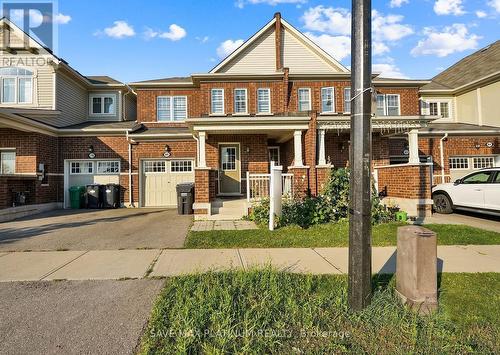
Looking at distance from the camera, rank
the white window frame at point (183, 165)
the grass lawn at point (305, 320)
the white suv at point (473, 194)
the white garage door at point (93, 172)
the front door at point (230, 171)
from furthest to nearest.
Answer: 1. the white window frame at point (183, 165)
2. the white garage door at point (93, 172)
3. the front door at point (230, 171)
4. the white suv at point (473, 194)
5. the grass lawn at point (305, 320)

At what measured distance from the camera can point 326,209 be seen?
9.04 meters

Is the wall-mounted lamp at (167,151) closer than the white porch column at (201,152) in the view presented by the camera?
No

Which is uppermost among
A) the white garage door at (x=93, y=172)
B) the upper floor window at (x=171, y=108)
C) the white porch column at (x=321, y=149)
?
the upper floor window at (x=171, y=108)

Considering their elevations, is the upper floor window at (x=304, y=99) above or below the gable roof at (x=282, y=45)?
below

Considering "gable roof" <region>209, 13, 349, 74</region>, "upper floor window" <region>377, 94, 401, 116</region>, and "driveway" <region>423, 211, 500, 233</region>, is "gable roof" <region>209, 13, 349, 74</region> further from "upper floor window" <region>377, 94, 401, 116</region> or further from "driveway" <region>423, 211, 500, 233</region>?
"driveway" <region>423, 211, 500, 233</region>

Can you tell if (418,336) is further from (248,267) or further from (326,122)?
(326,122)

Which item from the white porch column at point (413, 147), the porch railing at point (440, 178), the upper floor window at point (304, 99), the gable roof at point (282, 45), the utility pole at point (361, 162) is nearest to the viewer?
the utility pole at point (361, 162)

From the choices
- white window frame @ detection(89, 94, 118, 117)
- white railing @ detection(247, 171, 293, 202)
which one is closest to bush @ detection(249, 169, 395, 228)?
white railing @ detection(247, 171, 293, 202)

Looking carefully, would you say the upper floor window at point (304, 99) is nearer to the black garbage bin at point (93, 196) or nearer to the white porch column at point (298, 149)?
the white porch column at point (298, 149)

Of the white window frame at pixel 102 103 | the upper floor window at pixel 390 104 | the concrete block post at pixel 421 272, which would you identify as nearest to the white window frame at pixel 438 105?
the upper floor window at pixel 390 104

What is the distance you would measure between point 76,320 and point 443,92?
2084 cm

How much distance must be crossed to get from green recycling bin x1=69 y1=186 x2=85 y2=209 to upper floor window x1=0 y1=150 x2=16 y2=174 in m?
2.40

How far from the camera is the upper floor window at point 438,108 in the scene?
18.0 m

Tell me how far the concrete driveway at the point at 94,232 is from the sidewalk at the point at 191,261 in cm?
65
